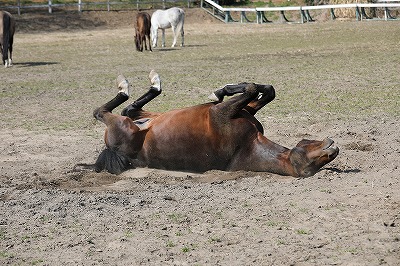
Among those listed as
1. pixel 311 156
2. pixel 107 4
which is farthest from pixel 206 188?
A: pixel 107 4

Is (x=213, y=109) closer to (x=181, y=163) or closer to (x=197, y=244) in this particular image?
(x=181, y=163)

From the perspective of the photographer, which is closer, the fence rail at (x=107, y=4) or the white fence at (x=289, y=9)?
the white fence at (x=289, y=9)

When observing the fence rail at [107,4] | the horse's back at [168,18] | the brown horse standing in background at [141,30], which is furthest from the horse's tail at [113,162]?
the fence rail at [107,4]

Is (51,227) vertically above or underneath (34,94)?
above

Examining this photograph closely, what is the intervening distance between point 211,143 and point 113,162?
1.13 m

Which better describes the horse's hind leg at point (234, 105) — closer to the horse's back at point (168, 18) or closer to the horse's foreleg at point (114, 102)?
the horse's foreleg at point (114, 102)

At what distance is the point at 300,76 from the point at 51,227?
10927 mm

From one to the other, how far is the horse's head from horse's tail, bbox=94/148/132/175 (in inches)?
69.2

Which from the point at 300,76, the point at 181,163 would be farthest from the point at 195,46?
the point at 181,163

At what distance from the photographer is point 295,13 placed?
145 feet

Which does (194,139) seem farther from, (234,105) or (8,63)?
(8,63)

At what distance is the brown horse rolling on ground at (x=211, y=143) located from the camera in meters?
7.23

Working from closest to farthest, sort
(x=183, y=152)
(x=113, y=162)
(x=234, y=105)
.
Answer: (x=234, y=105)
(x=183, y=152)
(x=113, y=162)

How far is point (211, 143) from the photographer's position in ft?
24.3
